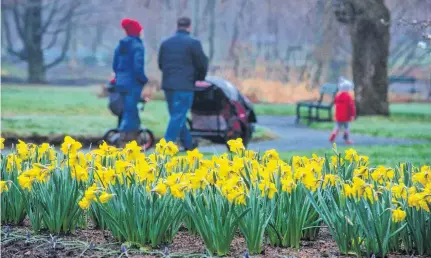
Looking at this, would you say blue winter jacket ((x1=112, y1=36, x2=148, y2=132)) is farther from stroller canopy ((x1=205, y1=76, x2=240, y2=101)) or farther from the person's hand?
stroller canopy ((x1=205, y1=76, x2=240, y2=101))

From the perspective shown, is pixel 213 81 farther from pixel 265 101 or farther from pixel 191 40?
pixel 265 101

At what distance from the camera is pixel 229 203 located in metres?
5.70

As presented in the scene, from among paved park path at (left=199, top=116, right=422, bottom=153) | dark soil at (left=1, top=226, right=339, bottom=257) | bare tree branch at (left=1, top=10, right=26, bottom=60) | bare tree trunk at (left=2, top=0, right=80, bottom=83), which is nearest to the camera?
dark soil at (left=1, top=226, right=339, bottom=257)

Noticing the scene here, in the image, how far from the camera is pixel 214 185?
597 cm

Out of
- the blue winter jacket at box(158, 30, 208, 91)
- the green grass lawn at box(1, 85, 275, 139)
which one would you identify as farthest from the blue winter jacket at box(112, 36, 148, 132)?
the green grass lawn at box(1, 85, 275, 139)

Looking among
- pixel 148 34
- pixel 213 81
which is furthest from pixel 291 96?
pixel 213 81

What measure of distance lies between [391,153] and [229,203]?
9392 mm

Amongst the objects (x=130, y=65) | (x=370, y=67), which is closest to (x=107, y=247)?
(x=130, y=65)

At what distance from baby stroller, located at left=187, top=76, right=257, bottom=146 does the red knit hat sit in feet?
4.05

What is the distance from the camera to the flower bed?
5.64 m

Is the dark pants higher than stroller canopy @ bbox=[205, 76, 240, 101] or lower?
lower

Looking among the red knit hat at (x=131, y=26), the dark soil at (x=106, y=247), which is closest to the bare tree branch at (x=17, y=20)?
the red knit hat at (x=131, y=26)

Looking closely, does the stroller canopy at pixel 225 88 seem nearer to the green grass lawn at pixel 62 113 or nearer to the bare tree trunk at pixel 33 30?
the green grass lawn at pixel 62 113

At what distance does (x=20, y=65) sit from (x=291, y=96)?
13118 mm
